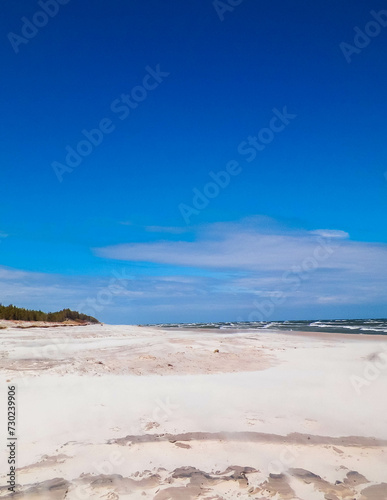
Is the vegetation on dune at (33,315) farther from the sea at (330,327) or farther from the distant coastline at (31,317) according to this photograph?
the sea at (330,327)

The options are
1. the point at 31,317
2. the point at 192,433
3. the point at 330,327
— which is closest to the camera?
the point at 192,433

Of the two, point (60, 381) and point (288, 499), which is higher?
point (60, 381)

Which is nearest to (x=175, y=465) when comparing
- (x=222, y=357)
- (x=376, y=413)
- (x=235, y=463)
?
(x=235, y=463)

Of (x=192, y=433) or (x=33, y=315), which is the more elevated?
(x=33, y=315)

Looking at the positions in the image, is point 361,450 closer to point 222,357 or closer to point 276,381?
point 276,381

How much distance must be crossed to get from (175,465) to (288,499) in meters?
1.34

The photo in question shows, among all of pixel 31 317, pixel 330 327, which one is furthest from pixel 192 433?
pixel 330 327

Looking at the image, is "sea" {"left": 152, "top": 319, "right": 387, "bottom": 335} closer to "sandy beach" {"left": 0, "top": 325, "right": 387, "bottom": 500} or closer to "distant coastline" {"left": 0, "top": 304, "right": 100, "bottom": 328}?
"distant coastline" {"left": 0, "top": 304, "right": 100, "bottom": 328}

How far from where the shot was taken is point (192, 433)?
199 inches

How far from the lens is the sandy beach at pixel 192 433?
12.2ft

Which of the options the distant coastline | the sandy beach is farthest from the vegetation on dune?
the sandy beach

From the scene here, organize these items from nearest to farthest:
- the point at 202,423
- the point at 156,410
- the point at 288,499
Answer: the point at 288,499 < the point at 202,423 < the point at 156,410

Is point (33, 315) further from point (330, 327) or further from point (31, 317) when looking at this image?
point (330, 327)

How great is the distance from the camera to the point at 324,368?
34.2 ft
